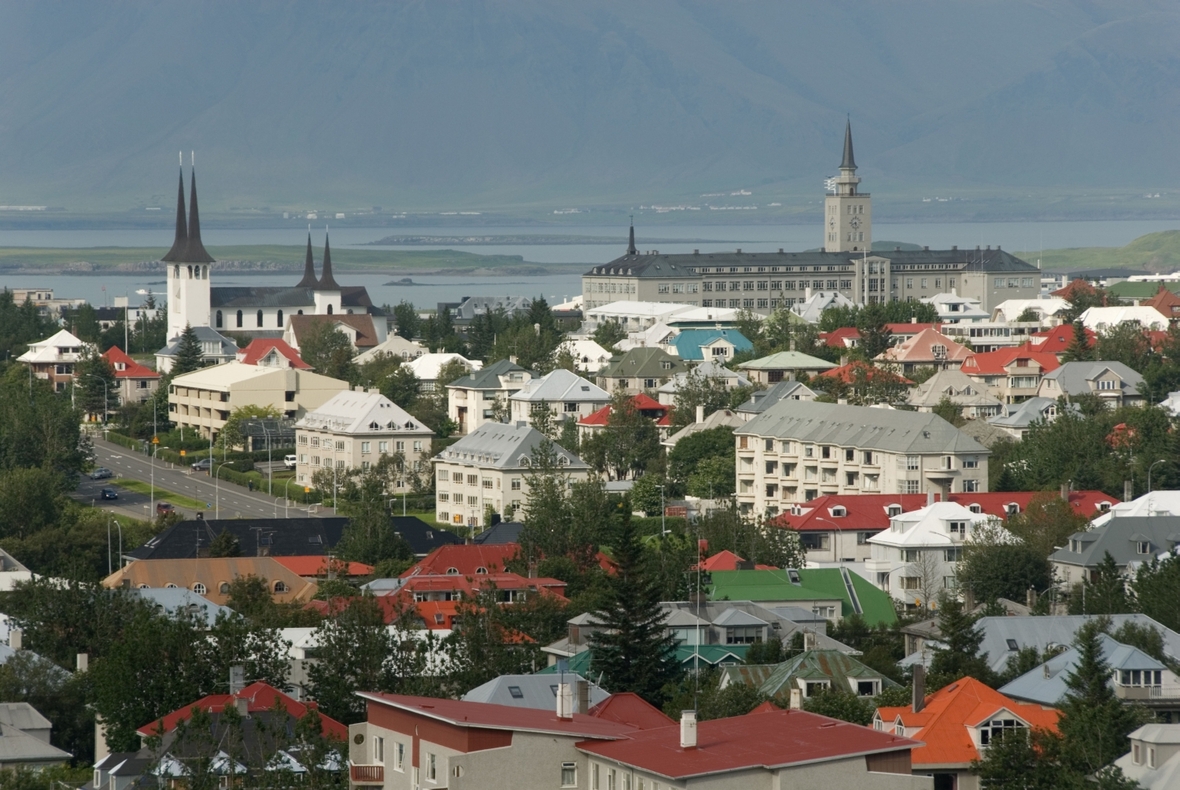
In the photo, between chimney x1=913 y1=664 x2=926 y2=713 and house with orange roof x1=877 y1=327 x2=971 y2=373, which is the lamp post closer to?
house with orange roof x1=877 y1=327 x2=971 y2=373

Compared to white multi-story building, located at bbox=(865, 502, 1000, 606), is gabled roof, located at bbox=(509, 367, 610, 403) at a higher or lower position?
higher

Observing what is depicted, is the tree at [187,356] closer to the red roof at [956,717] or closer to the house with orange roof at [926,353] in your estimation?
the house with orange roof at [926,353]

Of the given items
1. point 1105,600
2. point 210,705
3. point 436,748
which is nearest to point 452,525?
point 1105,600

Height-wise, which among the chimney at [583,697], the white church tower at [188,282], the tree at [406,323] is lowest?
the chimney at [583,697]

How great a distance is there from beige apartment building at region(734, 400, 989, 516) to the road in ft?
53.1

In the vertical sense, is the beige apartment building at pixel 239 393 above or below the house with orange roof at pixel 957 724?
above

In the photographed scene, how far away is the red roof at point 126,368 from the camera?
133 meters

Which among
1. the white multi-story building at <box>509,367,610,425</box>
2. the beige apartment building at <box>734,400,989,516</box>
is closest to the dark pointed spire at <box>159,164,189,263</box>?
the white multi-story building at <box>509,367,610,425</box>

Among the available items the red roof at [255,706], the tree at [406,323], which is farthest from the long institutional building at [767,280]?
the red roof at [255,706]

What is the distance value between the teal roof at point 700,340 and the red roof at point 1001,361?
18.5 meters

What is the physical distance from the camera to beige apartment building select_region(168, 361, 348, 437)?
384 ft

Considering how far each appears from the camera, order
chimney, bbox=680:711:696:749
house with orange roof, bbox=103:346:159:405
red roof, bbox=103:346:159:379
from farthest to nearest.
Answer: red roof, bbox=103:346:159:379 → house with orange roof, bbox=103:346:159:405 → chimney, bbox=680:711:696:749

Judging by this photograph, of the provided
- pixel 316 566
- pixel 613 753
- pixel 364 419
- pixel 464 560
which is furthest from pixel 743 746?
pixel 364 419

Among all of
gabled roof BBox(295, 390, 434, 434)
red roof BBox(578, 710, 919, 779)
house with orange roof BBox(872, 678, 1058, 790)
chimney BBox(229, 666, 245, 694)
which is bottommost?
house with orange roof BBox(872, 678, 1058, 790)
